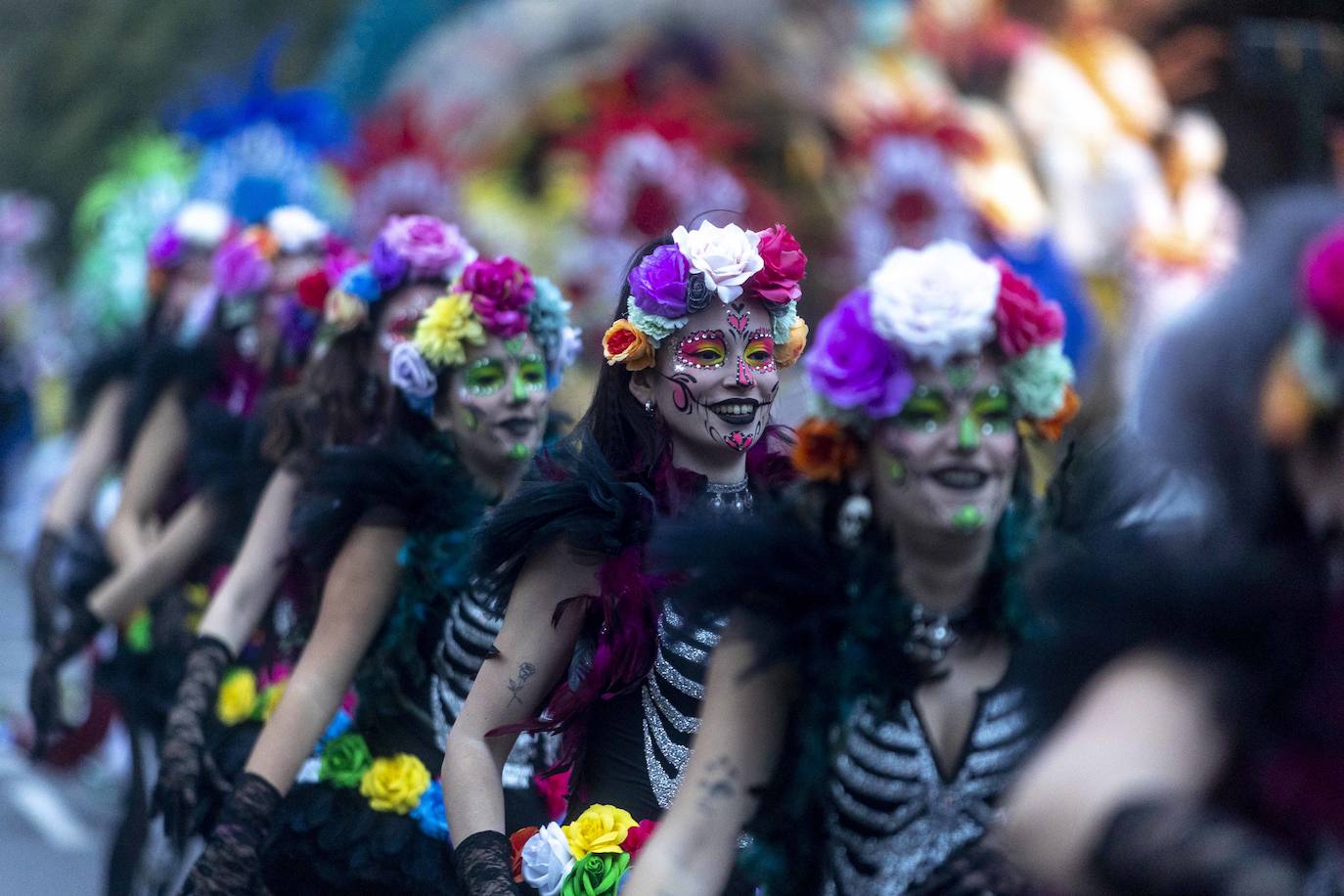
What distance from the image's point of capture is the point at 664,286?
166 inches

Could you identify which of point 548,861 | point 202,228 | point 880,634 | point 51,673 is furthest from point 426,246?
point 202,228

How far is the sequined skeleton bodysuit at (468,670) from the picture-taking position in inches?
181

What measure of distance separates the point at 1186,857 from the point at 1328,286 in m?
0.66

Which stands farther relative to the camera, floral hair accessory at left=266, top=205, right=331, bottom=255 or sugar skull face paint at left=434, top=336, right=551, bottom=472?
floral hair accessory at left=266, top=205, right=331, bottom=255

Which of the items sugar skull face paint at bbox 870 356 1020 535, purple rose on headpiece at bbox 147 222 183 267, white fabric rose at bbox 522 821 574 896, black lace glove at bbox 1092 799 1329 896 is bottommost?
black lace glove at bbox 1092 799 1329 896

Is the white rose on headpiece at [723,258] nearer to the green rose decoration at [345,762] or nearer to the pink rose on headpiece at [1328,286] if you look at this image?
the green rose decoration at [345,762]

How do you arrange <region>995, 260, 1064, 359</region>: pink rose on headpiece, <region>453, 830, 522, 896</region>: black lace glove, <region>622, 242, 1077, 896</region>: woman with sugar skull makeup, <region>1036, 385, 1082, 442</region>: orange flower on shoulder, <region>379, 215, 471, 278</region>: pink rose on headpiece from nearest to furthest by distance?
1. <region>622, 242, 1077, 896</region>: woman with sugar skull makeup
2. <region>995, 260, 1064, 359</region>: pink rose on headpiece
3. <region>1036, 385, 1082, 442</region>: orange flower on shoulder
4. <region>453, 830, 522, 896</region>: black lace glove
5. <region>379, 215, 471, 278</region>: pink rose on headpiece

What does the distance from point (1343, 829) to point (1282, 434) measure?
0.45 meters

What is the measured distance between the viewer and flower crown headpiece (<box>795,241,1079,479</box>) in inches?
121

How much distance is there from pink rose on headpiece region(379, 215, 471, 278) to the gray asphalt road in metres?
3.47

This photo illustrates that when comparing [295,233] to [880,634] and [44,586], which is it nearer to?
[44,586]

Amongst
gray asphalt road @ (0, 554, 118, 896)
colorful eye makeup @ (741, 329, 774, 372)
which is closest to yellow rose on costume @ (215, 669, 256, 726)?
colorful eye makeup @ (741, 329, 774, 372)

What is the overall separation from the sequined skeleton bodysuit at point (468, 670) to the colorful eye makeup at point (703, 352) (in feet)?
2.48

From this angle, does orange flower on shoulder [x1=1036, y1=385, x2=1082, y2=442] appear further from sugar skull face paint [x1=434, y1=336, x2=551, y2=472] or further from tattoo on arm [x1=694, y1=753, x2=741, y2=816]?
sugar skull face paint [x1=434, y1=336, x2=551, y2=472]
